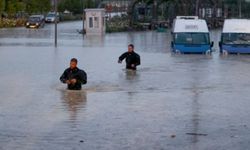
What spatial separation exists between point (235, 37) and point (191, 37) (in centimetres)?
245

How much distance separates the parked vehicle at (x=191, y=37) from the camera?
137 ft

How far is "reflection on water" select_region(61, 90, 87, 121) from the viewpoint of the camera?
1562cm

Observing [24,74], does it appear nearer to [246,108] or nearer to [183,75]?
[183,75]

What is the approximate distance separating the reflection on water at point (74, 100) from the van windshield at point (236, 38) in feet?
77.5

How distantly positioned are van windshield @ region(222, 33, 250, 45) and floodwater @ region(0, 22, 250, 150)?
12.9 metres

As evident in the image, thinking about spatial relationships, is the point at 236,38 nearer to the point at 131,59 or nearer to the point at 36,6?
the point at 131,59

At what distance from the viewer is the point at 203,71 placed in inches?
1092

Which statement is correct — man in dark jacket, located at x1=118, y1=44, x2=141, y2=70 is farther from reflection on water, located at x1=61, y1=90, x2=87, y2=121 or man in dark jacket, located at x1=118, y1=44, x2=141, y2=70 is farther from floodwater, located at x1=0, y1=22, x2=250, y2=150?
reflection on water, located at x1=61, y1=90, x2=87, y2=121

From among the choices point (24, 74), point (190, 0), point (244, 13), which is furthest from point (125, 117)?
point (244, 13)

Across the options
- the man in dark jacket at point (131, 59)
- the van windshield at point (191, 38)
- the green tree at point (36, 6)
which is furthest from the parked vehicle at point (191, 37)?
the green tree at point (36, 6)

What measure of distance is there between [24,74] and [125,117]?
36.2 ft

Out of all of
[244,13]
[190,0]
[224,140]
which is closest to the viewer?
[224,140]

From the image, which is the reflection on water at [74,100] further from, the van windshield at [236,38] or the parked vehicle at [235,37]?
the van windshield at [236,38]

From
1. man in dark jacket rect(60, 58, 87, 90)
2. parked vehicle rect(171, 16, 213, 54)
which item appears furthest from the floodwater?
parked vehicle rect(171, 16, 213, 54)
